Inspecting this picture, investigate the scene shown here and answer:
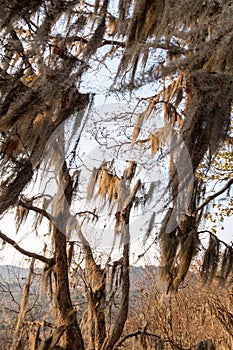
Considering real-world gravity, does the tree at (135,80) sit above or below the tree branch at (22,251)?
above

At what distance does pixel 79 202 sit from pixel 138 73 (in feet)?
7.01

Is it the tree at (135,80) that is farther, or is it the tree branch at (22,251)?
the tree branch at (22,251)

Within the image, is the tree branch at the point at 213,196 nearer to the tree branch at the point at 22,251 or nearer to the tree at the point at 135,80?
the tree at the point at 135,80

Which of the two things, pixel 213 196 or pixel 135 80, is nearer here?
pixel 135 80

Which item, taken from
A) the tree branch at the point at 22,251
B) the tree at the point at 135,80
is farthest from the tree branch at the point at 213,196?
the tree branch at the point at 22,251

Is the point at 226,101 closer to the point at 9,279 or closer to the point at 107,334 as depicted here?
the point at 107,334

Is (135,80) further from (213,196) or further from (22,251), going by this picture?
(22,251)

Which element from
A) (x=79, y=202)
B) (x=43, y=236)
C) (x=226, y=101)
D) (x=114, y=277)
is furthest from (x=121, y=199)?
(x=226, y=101)

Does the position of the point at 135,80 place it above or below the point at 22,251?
above

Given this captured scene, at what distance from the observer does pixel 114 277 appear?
3.46m

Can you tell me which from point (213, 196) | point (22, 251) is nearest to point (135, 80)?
point (213, 196)

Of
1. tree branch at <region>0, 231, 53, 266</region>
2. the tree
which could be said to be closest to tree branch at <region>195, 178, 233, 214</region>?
the tree

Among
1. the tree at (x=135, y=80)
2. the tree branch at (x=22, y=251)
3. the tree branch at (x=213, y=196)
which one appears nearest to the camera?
the tree at (x=135, y=80)

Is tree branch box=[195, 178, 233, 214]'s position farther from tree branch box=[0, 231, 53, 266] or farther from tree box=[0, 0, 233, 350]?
tree branch box=[0, 231, 53, 266]
